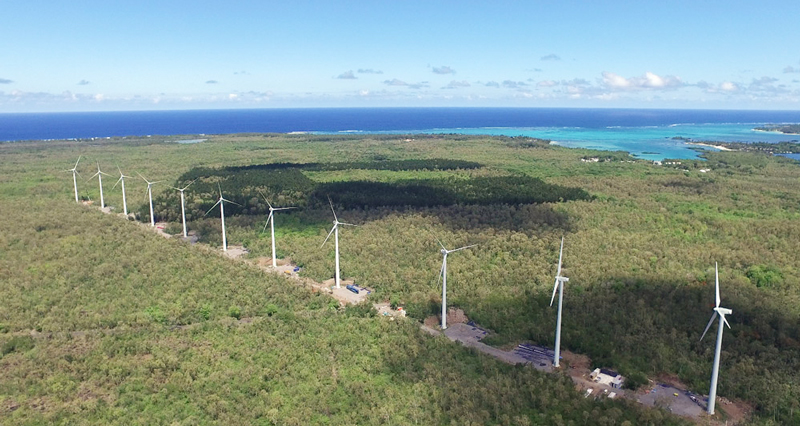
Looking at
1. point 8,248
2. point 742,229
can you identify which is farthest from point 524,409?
point 8,248

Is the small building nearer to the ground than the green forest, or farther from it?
nearer to the ground

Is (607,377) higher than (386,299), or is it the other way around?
(386,299)

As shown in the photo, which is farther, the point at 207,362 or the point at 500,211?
the point at 500,211

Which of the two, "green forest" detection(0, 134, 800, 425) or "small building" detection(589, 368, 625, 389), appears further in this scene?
"small building" detection(589, 368, 625, 389)

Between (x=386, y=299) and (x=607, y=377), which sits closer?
(x=607, y=377)

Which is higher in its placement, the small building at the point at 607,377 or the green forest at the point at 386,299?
the green forest at the point at 386,299

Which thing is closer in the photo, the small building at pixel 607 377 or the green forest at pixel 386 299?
the green forest at pixel 386 299

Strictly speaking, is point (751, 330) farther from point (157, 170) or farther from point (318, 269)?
point (157, 170)

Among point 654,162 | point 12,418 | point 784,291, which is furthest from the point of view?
point 654,162
